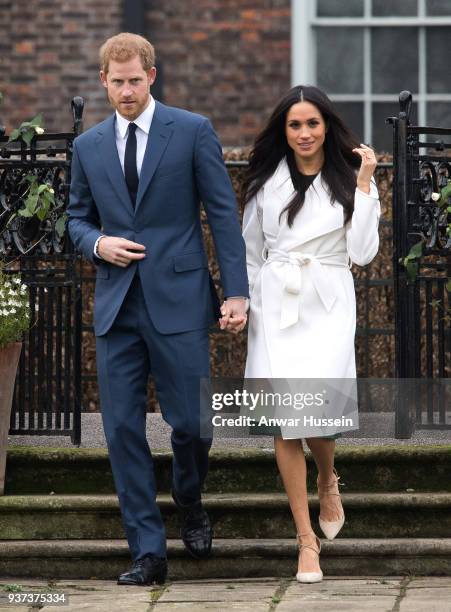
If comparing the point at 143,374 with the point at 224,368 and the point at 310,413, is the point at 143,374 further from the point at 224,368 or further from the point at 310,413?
the point at 224,368

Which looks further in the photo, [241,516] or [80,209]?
[241,516]

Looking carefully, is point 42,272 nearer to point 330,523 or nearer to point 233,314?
point 233,314

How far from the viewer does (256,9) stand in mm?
10508

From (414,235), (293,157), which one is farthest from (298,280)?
(414,235)

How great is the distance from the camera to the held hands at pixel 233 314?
18.3 feet

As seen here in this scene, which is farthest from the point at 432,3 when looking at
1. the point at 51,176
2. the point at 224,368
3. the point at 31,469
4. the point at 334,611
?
the point at 334,611

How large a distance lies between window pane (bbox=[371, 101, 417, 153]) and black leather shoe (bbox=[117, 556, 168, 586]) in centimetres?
549

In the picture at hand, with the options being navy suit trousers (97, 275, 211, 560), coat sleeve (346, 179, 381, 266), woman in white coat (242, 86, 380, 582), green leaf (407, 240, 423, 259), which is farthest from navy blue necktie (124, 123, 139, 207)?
green leaf (407, 240, 423, 259)

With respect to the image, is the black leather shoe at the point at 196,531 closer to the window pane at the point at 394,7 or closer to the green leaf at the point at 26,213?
the green leaf at the point at 26,213

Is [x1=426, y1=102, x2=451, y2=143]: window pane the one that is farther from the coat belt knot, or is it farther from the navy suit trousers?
the navy suit trousers

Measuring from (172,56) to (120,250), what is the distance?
5212 millimetres

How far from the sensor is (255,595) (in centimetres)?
550

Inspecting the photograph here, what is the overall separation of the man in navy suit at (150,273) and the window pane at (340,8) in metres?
5.09

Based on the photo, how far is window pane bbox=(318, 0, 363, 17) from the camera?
34.6 feet
